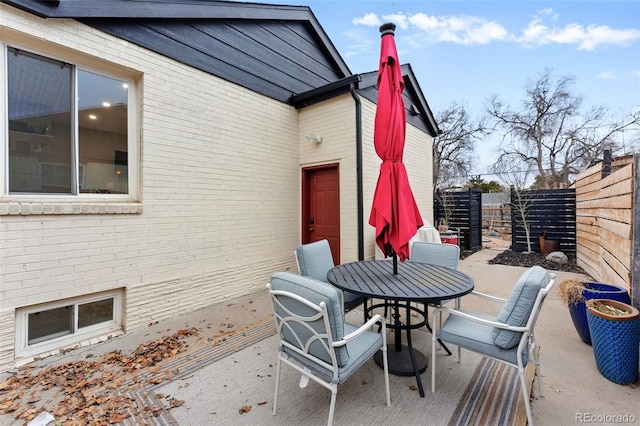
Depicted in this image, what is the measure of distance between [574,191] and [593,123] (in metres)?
9.43

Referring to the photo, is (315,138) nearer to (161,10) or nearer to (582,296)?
(161,10)

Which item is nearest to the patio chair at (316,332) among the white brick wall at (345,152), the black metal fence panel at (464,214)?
the white brick wall at (345,152)

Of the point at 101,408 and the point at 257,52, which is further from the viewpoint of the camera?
the point at 257,52

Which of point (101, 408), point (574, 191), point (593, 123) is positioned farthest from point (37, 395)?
point (593, 123)

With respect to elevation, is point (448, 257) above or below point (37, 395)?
above

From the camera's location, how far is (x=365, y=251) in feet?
15.8

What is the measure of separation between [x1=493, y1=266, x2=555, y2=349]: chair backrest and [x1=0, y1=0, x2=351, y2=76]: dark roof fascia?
4.68 m

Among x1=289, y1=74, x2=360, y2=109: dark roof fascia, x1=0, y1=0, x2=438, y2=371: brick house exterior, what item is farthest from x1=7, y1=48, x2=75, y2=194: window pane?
x1=289, y1=74, x2=360, y2=109: dark roof fascia

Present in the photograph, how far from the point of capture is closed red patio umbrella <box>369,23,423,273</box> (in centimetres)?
A: 241

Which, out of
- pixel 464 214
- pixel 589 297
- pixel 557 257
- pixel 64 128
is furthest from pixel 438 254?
pixel 464 214

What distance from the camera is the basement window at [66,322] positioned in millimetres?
2617

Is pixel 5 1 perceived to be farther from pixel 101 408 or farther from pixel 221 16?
pixel 101 408

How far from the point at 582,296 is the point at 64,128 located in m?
5.71

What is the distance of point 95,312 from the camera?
3059 mm
